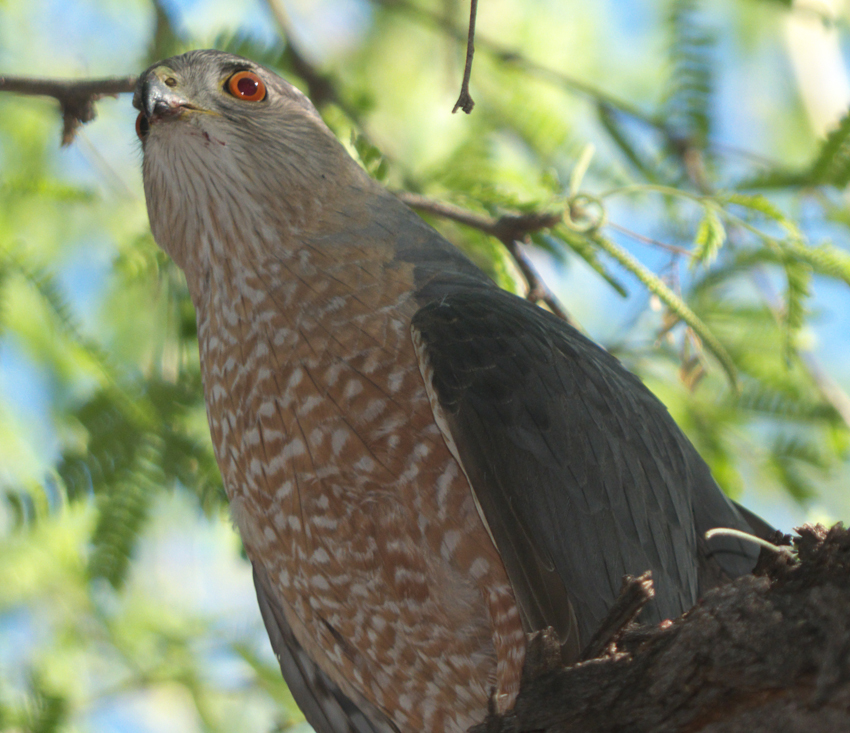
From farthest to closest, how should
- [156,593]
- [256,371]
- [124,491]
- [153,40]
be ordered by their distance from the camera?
1. [156,593]
2. [153,40]
3. [124,491]
4. [256,371]

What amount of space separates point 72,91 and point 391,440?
1.88 m

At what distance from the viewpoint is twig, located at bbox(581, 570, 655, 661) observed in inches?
79.2

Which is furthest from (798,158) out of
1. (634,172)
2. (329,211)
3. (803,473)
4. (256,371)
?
(256,371)

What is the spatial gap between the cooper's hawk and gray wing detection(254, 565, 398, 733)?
1 centimetres

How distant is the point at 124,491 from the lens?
360 cm

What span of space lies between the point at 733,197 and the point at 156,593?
5.63 m

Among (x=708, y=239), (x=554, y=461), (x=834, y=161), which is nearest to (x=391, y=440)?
(x=554, y=461)

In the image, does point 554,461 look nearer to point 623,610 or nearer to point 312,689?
point 623,610

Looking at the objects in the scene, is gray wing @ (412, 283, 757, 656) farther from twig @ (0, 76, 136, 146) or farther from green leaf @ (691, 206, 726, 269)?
twig @ (0, 76, 136, 146)

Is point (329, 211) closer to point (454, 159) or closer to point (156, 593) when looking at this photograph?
point (454, 159)

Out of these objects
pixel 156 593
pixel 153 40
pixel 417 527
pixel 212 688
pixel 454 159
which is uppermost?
pixel 153 40

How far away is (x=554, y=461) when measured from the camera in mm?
2758

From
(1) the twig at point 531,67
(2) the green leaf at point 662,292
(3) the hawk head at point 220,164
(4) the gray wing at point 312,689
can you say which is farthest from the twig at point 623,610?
(1) the twig at point 531,67

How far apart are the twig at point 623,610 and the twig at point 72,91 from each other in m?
2.64
